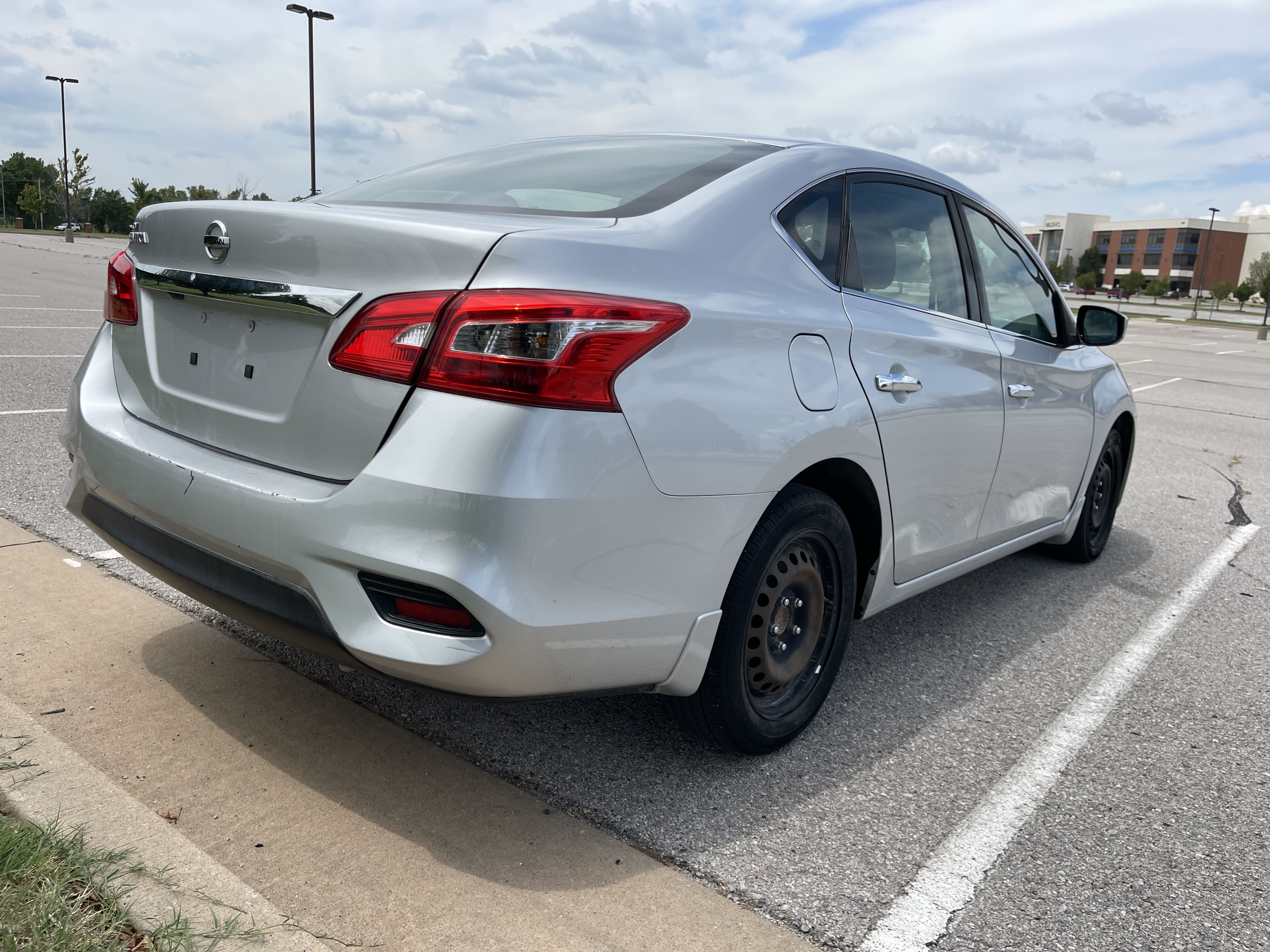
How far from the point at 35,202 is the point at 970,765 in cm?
8749

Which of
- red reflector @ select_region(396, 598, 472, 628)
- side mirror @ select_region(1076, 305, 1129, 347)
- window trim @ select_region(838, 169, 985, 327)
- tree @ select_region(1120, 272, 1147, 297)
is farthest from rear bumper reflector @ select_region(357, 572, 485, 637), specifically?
tree @ select_region(1120, 272, 1147, 297)

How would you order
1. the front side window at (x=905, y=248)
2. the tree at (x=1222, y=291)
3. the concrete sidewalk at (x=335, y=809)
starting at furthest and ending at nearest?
the tree at (x=1222, y=291) < the front side window at (x=905, y=248) < the concrete sidewalk at (x=335, y=809)

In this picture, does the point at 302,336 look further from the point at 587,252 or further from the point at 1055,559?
the point at 1055,559

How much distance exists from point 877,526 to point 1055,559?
2652 mm

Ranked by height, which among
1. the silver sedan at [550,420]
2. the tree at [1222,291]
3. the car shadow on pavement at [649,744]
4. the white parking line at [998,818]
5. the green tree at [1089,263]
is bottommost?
the white parking line at [998,818]

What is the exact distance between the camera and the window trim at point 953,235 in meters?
3.03

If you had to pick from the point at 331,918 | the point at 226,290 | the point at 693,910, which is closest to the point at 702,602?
the point at 693,910

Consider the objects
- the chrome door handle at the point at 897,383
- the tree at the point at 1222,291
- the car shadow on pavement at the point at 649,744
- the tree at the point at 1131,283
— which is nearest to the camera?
the car shadow on pavement at the point at 649,744

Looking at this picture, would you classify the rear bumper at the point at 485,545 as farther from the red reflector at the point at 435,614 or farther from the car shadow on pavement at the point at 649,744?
the car shadow on pavement at the point at 649,744

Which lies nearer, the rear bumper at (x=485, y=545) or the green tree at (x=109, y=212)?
the rear bumper at (x=485, y=545)

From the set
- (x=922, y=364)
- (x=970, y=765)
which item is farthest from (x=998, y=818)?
(x=922, y=364)

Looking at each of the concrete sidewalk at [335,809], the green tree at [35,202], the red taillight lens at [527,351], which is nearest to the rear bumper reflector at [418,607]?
the red taillight lens at [527,351]

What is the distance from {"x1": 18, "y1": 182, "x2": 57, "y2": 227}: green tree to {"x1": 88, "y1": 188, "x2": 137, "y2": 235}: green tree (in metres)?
3.22

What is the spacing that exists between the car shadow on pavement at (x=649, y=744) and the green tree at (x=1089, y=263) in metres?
141
